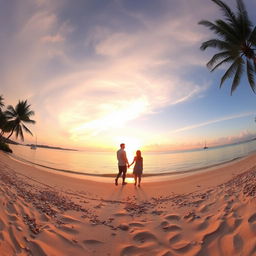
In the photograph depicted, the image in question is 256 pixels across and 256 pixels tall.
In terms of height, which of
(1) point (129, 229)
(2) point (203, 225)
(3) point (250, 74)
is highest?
(3) point (250, 74)

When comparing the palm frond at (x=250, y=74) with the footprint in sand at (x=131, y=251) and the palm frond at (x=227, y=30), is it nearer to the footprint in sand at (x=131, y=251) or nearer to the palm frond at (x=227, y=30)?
the palm frond at (x=227, y=30)

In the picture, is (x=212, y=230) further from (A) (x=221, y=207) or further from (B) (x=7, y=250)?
(B) (x=7, y=250)

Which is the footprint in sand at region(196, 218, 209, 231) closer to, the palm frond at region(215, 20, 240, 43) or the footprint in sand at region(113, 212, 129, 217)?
the footprint in sand at region(113, 212, 129, 217)

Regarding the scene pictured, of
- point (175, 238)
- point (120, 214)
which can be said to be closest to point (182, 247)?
point (175, 238)

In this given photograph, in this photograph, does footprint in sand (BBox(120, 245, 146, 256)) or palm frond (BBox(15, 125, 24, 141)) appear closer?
footprint in sand (BBox(120, 245, 146, 256))

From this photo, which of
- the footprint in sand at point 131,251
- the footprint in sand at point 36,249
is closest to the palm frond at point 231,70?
the footprint in sand at point 131,251

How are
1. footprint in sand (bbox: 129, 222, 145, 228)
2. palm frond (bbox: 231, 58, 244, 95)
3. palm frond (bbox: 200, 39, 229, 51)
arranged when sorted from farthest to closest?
1. palm frond (bbox: 231, 58, 244, 95)
2. palm frond (bbox: 200, 39, 229, 51)
3. footprint in sand (bbox: 129, 222, 145, 228)

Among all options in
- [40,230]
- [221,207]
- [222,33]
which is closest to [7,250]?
[40,230]

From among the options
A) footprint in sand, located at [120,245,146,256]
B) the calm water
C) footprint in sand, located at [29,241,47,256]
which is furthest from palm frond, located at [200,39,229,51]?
footprint in sand, located at [29,241,47,256]

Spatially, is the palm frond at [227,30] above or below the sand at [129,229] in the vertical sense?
above

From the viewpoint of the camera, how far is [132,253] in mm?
2709

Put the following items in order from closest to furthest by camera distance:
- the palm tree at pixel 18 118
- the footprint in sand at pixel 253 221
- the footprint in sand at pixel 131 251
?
the footprint in sand at pixel 131 251 < the footprint in sand at pixel 253 221 < the palm tree at pixel 18 118

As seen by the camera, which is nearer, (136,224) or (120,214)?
(136,224)

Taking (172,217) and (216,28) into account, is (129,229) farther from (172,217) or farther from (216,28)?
(216,28)
